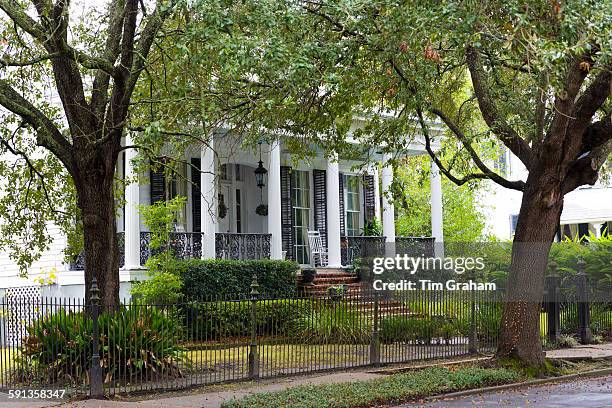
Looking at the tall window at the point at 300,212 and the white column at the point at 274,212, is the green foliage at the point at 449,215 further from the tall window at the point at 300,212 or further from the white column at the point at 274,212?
the white column at the point at 274,212

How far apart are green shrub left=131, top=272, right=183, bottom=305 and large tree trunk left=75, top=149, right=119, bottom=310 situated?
4675 mm

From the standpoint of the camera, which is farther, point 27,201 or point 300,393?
point 27,201

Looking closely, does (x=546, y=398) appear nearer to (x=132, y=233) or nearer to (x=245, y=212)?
(x=132, y=233)

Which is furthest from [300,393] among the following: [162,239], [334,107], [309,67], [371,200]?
[371,200]

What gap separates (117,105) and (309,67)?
170 inches

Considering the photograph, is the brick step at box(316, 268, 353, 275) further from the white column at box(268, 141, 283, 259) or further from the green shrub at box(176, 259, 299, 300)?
the white column at box(268, 141, 283, 259)

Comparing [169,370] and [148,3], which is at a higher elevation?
[148,3]

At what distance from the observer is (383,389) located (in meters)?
14.1

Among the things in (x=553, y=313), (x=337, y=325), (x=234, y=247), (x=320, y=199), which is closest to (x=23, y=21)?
(x=337, y=325)

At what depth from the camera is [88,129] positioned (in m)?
15.9

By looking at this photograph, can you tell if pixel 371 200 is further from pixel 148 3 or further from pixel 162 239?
pixel 148 3

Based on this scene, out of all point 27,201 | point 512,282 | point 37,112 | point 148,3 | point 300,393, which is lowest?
point 300,393


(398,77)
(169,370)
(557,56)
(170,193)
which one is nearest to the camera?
(557,56)

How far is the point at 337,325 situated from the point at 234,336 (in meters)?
2.43
